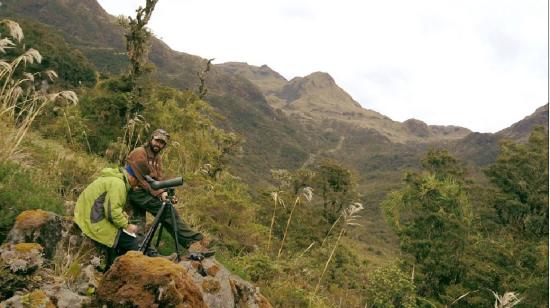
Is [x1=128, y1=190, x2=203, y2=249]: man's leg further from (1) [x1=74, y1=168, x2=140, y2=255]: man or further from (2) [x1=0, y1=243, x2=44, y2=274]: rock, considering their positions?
(2) [x1=0, y1=243, x2=44, y2=274]: rock

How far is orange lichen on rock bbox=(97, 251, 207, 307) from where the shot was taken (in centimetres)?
378

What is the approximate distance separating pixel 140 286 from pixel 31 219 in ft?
5.96

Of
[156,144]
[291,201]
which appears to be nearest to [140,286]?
[156,144]

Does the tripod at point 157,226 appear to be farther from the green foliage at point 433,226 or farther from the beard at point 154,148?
the green foliage at point 433,226

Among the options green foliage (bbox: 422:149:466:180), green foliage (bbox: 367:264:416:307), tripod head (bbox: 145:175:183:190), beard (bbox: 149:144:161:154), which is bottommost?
green foliage (bbox: 367:264:416:307)

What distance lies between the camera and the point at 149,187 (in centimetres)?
579

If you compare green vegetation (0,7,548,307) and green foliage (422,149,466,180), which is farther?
green foliage (422,149,466,180)

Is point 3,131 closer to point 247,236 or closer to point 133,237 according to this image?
point 133,237

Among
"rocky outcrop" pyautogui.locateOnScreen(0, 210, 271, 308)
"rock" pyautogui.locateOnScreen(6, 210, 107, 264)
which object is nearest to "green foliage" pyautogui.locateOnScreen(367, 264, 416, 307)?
"rocky outcrop" pyautogui.locateOnScreen(0, 210, 271, 308)

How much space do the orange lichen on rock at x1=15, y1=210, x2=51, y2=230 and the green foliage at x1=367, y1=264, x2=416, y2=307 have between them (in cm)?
1251

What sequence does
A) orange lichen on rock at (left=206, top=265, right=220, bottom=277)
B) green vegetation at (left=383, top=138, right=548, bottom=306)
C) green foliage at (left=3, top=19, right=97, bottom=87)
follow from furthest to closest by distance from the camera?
green foliage at (left=3, top=19, right=97, bottom=87)
green vegetation at (left=383, top=138, right=548, bottom=306)
orange lichen on rock at (left=206, top=265, right=220, bottom=277)

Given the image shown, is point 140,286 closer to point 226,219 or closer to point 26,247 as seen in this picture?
point 26,247

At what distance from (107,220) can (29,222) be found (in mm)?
797

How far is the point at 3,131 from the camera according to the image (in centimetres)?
598
